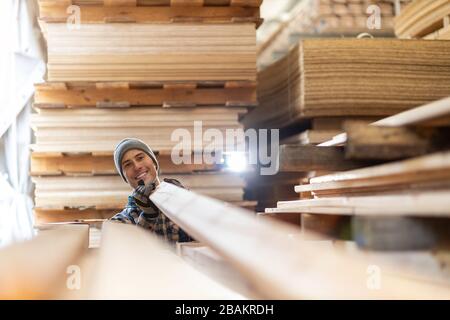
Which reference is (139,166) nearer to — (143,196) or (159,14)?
(143,196)

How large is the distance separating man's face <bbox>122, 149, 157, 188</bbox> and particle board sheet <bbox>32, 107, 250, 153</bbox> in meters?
0.53

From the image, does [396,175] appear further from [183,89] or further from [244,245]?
[183,89]

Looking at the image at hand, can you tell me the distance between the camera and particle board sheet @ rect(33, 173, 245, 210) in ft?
15.9

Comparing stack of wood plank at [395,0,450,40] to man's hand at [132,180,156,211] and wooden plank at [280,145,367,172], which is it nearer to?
man's hand at [132,180,156,211]

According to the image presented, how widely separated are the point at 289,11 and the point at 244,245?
10.5m

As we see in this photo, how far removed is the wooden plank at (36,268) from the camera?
5.54ft

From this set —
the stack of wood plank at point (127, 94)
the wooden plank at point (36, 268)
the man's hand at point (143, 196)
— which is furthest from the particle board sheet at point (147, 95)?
the wooden plank at point (36, 268)

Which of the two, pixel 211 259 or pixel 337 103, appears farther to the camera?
pixel 337 103

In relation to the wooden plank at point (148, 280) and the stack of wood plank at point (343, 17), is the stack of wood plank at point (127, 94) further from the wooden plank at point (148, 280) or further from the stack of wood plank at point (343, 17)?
the stack of wood plank at point (343, 17)

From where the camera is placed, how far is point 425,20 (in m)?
4.82

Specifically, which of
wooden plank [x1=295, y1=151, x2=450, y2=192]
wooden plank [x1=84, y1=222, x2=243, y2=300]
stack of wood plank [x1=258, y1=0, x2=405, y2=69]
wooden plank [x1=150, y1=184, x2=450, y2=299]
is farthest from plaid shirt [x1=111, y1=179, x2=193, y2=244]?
stack of wood plank [x1=258, y1=0, x2=405, y2=69]

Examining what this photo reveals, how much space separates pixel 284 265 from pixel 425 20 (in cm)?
414

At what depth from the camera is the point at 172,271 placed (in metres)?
1.78

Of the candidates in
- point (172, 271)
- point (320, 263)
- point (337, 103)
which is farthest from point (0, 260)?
point (337, 103)
